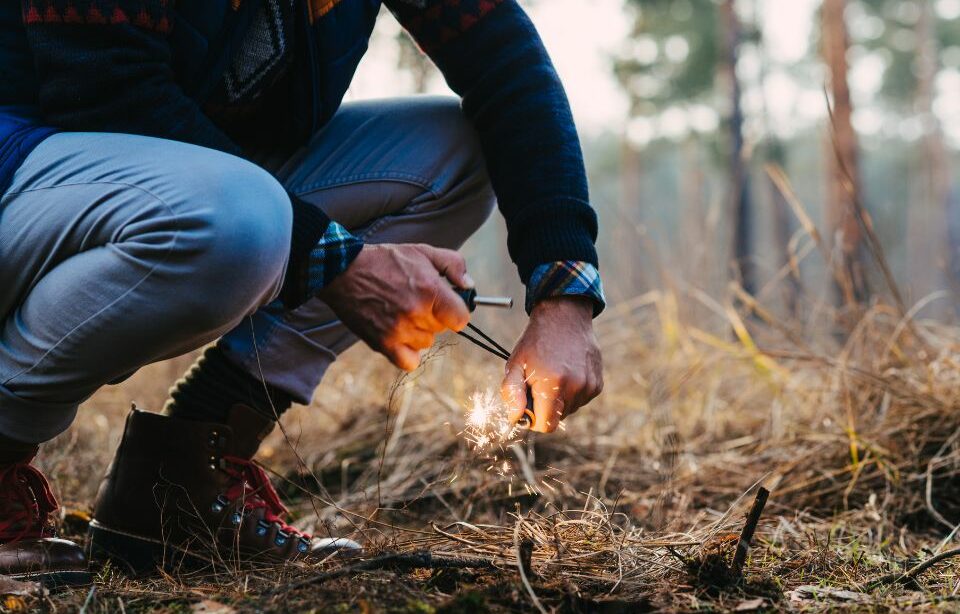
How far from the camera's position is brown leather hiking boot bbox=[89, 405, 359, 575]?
1.22 metres

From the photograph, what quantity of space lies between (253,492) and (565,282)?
63 centimetres

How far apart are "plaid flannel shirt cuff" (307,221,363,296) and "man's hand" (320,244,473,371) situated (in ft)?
0.03

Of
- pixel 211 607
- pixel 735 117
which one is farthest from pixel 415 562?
pixel 735 117

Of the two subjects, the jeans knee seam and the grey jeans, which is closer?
the grey jeans

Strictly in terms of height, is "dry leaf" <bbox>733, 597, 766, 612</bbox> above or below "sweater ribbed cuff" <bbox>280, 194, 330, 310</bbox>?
below

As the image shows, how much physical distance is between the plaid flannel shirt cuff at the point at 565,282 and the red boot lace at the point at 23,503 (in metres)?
0.82

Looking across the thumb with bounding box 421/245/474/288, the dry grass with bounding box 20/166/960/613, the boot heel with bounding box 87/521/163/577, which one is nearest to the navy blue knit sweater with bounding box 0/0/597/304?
the thumb with bounding box 421/245/474/288

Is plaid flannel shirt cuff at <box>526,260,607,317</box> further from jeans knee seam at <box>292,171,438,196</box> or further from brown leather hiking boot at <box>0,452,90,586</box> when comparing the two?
brown leather hiking boot at <box>0,452,90,586</box>

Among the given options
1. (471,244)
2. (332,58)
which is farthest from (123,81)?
(471,244)

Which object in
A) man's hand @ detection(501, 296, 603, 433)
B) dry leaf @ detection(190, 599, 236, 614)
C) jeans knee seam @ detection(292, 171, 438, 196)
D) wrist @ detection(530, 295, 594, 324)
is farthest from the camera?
jeans knee seam @ detection(292, 171, 438, 196)

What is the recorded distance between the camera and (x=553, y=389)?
43.1 inches

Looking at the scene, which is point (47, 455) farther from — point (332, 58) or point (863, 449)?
point (863, 449)

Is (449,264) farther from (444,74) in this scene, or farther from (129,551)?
(129,551)

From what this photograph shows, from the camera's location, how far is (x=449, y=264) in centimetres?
112
